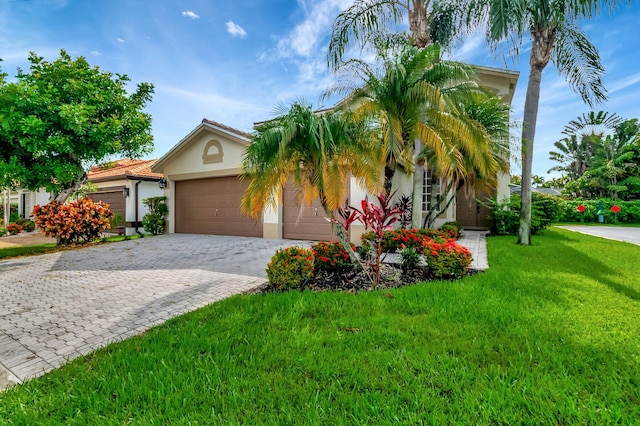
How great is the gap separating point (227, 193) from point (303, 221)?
4247 millimetres

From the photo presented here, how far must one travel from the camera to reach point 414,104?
771cm

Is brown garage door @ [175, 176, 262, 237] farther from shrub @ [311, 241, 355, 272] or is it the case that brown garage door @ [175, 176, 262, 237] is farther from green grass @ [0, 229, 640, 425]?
green grass @ [0, 229, 640, 425]

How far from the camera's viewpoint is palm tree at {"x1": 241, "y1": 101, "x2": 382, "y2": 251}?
4.96 m

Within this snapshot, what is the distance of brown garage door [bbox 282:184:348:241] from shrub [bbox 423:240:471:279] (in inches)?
206

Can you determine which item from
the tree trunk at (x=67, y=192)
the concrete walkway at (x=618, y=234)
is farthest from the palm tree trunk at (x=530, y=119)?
the tree trunk at (x=67, y=192)

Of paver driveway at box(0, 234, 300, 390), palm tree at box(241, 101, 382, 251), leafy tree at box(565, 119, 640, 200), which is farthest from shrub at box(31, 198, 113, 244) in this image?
leafy tree at box(565, 119, 640, 200)

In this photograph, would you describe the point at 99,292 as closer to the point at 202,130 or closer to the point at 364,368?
the point at 364,368

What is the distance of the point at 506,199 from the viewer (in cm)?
1298

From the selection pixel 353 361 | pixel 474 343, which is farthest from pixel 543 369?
pixel 353 361

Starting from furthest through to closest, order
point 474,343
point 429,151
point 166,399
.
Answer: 1. point 429,151
2. point 474,343
3. point 166,399

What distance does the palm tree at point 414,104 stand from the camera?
729 cm

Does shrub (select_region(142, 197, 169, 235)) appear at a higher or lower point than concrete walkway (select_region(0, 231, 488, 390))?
higher

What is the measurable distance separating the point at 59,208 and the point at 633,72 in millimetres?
26195

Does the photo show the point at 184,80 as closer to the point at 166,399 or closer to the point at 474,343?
the point at 166,399
